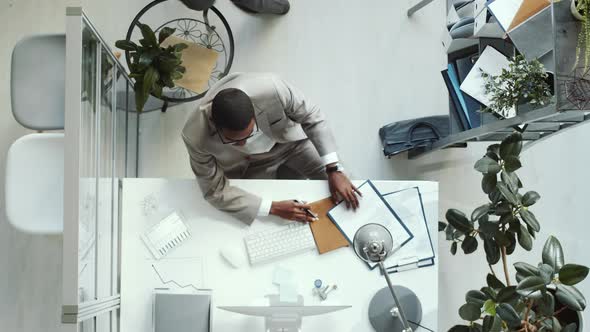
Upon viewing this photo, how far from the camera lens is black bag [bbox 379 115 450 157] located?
2.75m

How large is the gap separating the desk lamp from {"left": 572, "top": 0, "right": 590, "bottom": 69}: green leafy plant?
881mm

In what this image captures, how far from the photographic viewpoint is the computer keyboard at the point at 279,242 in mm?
2143

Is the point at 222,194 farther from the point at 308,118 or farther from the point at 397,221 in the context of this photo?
the point at 397,221

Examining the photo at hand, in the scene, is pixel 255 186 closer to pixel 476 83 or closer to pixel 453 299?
pixel 476 83

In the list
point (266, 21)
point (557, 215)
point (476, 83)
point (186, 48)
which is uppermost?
point (266, 21)

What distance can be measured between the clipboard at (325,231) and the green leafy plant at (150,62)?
78cm

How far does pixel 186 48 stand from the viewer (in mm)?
2480

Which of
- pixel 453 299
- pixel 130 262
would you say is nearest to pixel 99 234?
pixel 130 262

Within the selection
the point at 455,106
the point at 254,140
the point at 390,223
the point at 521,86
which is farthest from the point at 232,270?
the point at 521,86

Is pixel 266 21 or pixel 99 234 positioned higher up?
pixel 266 21

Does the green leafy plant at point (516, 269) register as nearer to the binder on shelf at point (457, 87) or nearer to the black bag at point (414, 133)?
the binder on shelf at point (457, 87)

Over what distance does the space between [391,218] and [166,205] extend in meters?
0.85

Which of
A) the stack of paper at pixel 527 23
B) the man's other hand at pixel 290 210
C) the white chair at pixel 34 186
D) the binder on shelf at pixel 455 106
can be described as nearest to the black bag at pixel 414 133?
the binder on shelf at pixel 455 106

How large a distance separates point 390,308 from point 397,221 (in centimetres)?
32
